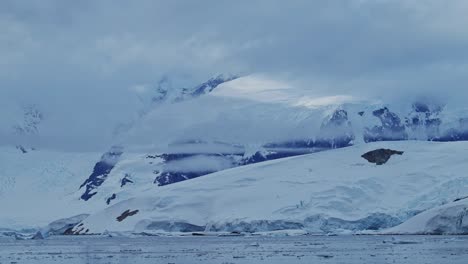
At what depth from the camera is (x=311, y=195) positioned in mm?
136125

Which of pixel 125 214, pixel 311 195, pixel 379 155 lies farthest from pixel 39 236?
pixel 379 155

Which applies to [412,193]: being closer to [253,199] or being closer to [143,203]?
[253,199]

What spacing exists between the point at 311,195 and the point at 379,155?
980 inches

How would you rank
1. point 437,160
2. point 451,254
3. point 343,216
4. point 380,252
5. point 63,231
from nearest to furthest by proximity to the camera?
point 451,254 → point 380,252 → point 343,216 → point 437,160 → point 63,231

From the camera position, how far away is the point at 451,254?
5478 cm

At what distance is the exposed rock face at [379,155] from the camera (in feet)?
510

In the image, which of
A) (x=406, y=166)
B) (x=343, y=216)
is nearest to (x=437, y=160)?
(x=406, y=166)

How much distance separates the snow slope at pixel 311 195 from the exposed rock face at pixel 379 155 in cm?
141

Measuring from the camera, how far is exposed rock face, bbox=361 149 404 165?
155500mm

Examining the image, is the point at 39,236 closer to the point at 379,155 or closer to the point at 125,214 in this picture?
the point at 125,214

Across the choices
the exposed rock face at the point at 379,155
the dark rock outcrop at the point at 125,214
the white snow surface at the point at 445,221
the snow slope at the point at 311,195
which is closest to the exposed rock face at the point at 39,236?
the snow slope at the point at 311,195

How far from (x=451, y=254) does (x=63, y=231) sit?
124799 mm

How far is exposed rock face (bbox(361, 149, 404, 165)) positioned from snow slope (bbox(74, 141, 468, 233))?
141 cm

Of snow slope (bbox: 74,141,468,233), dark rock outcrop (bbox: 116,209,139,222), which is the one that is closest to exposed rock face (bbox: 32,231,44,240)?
snow slope (bbox: 74,141,468,233)
